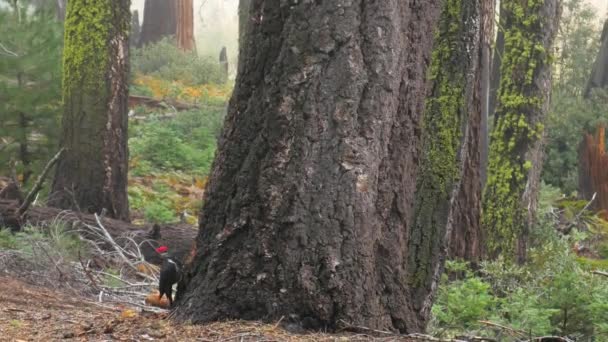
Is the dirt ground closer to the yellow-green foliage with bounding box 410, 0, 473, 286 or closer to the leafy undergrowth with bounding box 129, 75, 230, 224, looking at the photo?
the yellow-green foliage with bounding box 410, 0, 473, 286

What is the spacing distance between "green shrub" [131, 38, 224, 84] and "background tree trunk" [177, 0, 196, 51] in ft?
12.4

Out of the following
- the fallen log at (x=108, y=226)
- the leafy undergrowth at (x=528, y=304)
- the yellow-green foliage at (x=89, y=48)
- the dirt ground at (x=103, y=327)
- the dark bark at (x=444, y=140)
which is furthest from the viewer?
the yellow-green foliage at (x=89, y=48)

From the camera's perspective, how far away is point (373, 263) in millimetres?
4023

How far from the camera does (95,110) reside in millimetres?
10078

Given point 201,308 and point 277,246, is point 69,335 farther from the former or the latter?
point 277,246

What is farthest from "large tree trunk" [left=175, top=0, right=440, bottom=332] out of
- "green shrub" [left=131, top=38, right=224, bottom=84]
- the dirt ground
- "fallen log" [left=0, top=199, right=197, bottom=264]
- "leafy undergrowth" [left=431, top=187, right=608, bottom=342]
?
"green shrub" [left=131, top=38, right=224, bottom=84]

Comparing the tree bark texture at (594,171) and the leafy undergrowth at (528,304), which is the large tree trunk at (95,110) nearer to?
the leafy undergrowth at (528,304)

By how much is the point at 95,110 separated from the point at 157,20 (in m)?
21.0

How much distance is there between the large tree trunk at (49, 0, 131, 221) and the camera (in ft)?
32.4

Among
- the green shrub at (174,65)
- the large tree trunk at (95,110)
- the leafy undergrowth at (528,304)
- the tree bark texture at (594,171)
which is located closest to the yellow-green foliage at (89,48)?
the large tree trunk at (95,110)

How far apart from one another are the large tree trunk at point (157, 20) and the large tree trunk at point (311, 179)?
26875 mm

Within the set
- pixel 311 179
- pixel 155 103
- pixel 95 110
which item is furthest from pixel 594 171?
pixel 311 179

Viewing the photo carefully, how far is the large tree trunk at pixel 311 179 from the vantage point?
12.8 feet

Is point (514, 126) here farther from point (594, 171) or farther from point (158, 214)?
point (594, 171)
